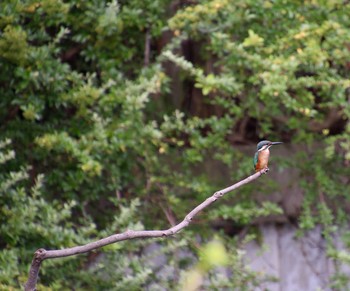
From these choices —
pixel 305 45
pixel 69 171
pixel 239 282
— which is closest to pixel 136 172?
pixel 69 171

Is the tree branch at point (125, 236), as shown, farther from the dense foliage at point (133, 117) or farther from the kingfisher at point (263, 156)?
the dense foliage at point (133, 117)

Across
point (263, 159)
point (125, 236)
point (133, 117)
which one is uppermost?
point (133, 117)

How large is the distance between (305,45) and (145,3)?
36.7 inches

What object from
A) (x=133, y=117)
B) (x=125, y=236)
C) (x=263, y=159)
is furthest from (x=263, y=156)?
(x=133, y=117)

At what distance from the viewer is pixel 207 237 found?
16.9ft

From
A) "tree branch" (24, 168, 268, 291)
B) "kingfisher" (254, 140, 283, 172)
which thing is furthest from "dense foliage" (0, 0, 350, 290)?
"tree branch" (24, 168, 268, 291)

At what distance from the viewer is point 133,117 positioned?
4.56 metres

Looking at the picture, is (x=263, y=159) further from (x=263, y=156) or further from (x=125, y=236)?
(x=125, y=236)

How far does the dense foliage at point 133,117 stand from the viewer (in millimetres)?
4355

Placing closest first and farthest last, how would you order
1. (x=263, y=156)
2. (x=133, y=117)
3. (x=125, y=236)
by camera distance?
(x=125, y=236)
(x=263, y=156)
(x=133, y=117)

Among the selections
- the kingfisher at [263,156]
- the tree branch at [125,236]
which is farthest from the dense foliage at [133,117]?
the tree branch at [125,236]

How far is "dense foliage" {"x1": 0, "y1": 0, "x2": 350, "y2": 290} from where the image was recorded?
4.36 metres

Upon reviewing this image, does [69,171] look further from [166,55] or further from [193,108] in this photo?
[193,108]

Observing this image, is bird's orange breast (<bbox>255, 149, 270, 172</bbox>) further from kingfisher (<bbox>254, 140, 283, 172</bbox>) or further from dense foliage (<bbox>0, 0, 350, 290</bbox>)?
dense foliage (<bbox>0, 0, 350, 290</bbox>)
